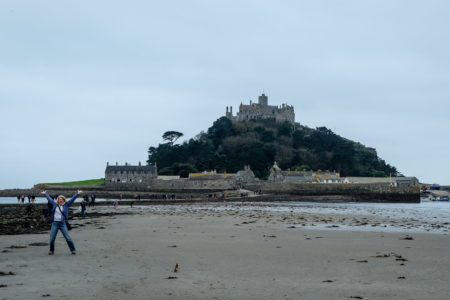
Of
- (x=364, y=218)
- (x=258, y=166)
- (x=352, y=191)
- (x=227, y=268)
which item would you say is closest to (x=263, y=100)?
(x=258, y=166)

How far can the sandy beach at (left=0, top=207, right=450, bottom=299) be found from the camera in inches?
250

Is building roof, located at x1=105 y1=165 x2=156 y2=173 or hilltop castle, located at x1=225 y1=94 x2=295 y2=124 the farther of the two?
hilltop castle, located at x1=225 y1=94 x2=295 y2=124

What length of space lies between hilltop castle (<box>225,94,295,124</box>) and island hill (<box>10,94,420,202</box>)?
31 centimetres

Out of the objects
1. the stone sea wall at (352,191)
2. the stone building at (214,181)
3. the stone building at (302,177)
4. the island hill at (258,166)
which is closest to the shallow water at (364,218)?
the stone sea wall at (352,191)

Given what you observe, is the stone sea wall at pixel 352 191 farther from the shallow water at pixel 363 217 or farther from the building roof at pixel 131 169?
the building roof at pixel 131 169

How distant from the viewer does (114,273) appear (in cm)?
763

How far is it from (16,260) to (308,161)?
95.1 meters

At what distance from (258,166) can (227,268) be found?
289ft

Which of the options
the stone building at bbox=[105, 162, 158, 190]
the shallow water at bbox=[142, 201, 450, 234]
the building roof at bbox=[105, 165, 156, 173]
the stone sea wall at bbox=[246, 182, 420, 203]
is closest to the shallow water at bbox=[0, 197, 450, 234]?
the shallow water at bbox=[142, 201, 450, 234]

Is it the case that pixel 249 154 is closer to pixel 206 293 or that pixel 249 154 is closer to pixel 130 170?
pixel 130 170

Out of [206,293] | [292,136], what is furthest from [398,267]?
[292,136]

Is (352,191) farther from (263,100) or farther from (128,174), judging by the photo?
(263,100)

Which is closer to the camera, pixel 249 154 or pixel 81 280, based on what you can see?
pixel 81 280

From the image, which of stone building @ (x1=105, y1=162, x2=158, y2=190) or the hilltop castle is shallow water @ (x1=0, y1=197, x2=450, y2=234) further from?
the hilltop castle
